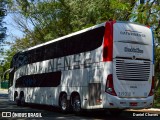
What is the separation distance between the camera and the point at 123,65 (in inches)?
586

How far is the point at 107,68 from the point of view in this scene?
1473 cm

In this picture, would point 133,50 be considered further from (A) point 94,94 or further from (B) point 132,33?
(A) point 94,94

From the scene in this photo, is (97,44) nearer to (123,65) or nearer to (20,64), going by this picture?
(123,65)

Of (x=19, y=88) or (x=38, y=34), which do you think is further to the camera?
(x=38, y=34)

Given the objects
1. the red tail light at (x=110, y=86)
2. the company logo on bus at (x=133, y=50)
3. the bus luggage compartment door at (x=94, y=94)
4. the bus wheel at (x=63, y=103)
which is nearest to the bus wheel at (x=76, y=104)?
the bus wheel at (x=63, y=103)

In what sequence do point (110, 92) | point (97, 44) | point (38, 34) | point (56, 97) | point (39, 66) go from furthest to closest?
point (38, 34)
point (39, 66)
point (56, 97)
point (97, 44)
point (110, 92)

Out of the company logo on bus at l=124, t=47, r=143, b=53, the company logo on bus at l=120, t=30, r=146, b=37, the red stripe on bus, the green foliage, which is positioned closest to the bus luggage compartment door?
the red stripe on bus

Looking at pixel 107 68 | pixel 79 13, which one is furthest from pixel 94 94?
pixel 79 13

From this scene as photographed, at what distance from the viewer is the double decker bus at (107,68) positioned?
14.7 m

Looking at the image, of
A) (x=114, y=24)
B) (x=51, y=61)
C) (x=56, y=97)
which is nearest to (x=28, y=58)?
(x=51, y=61)

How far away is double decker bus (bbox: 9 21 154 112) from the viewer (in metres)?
14.7

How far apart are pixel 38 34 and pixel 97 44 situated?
66.8 ft

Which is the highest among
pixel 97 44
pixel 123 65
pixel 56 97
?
pixel 97 44

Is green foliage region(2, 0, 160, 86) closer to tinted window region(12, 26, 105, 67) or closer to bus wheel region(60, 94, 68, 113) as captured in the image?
tinted window region(12, 26, 105, 67)
